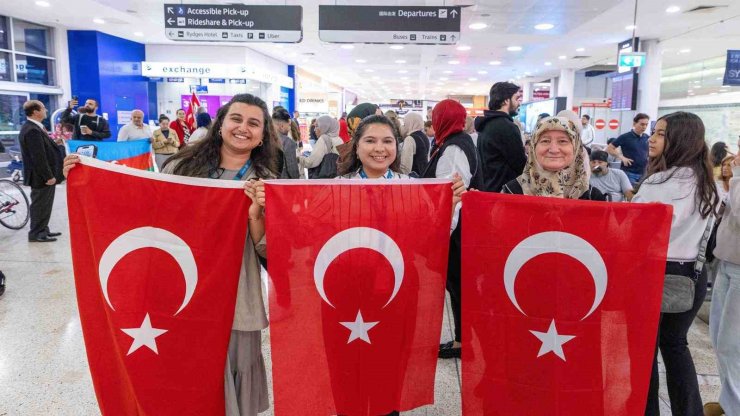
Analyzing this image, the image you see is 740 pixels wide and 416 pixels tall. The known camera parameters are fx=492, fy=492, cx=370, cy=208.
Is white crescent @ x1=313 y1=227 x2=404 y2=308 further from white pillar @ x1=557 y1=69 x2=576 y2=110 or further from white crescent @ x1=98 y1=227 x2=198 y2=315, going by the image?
white pillar @ x1=557 y1=69 x2=576 y2=110

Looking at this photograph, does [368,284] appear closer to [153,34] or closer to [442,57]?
[153,34]

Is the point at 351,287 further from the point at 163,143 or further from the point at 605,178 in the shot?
the point at 163,143

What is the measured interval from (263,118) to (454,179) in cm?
82

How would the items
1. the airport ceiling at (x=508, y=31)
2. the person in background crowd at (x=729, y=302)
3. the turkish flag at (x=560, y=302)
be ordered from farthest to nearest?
the airport ceiling at (x=508, y=31) → the person in background crowd at (x=729, y=302) → the turkish flag at (x=560, y=302)

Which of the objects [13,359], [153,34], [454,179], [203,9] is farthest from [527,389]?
[153,34]

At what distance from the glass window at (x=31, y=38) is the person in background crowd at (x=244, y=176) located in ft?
42.0

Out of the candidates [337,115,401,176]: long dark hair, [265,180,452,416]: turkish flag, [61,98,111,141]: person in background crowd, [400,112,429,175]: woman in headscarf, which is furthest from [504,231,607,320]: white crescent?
[61,98,111,141]: person in background crowd

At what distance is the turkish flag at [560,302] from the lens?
5.89 feet

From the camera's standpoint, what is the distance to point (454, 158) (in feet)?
9.82

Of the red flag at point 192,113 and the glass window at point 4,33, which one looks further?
the glass window at point 4,33

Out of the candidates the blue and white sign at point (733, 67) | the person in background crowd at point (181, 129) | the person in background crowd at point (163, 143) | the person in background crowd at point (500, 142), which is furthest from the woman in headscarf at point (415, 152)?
the blue and white sign at point (733, 67)

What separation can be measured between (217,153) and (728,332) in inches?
92.6

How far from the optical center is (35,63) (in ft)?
40.5

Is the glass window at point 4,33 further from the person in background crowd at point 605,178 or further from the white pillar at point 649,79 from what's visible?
the white pillar at point 649,79
